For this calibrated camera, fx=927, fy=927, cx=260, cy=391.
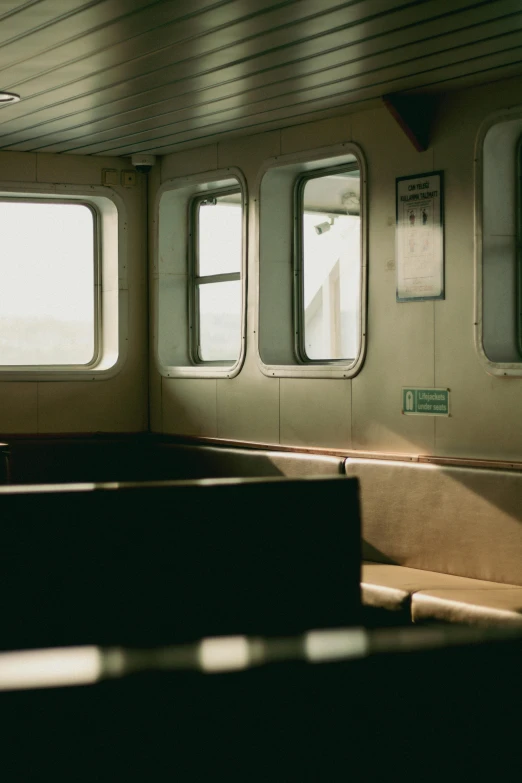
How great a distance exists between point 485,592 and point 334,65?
2.37 metres

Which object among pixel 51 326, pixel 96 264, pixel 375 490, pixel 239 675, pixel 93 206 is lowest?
pixel 375 490

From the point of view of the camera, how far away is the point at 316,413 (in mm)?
5152

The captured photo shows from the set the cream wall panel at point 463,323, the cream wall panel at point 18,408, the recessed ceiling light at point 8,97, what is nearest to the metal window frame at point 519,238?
the cream wall panel at point 463,323

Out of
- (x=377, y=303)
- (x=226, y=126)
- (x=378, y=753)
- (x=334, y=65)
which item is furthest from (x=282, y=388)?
(x=378, y=753)

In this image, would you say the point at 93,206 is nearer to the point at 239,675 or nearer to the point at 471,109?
the point at 471,109

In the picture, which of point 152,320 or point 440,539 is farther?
point 152,320

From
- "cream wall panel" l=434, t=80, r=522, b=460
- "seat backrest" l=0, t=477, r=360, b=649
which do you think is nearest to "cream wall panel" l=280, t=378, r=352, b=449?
"cream wall panel" l=434, t=80, r=522, b=460

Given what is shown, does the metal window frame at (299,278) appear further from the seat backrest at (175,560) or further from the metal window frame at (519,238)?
the seat backrest at (175,560)

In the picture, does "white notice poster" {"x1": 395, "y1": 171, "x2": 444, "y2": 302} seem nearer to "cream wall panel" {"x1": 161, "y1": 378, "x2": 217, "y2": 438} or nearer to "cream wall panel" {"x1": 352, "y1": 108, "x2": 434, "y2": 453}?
"cream wall panel" {"x1": 352, "y1": 108, "x2": 434, "y2": 453}

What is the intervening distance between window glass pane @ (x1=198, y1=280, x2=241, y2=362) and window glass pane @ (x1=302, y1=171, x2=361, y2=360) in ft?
1.68

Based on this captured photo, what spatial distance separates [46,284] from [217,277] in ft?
3.70

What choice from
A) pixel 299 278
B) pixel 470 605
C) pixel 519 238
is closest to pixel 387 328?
pixel 519 238

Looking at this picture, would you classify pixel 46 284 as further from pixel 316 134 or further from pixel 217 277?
pixel 316 134

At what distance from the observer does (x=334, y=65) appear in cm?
412
